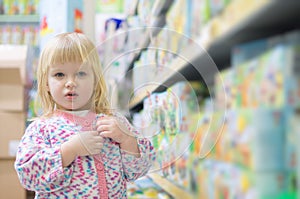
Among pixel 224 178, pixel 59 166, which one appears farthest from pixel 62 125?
pixel 224 178

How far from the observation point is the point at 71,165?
1338 millimetres

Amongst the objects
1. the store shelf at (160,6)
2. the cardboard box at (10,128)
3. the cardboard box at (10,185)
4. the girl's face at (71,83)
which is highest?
the store shelf at (160,6)

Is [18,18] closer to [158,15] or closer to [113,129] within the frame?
[158,15]

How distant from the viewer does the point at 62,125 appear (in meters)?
1.39

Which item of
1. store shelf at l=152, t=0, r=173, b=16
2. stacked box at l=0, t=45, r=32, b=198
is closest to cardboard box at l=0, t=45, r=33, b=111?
stacked box at l=0, t=45, r=32, b=198

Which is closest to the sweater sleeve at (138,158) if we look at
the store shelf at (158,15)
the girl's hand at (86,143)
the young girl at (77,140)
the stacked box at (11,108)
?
the young girl at (77,140)

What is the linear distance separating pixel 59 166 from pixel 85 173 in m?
0.08

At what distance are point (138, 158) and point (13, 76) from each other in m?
2.22

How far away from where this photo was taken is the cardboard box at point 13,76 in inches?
130

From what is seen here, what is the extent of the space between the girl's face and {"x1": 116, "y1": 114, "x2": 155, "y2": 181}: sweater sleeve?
0.44 ft

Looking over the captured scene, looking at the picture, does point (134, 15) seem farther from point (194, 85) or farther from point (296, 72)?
point (296, 72)

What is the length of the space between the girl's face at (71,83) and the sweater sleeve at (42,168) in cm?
14

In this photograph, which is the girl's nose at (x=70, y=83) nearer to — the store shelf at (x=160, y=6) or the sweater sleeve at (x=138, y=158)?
the sweater sleeve at (x=138, y=158)

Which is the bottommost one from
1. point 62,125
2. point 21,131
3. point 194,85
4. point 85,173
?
point 21,131
